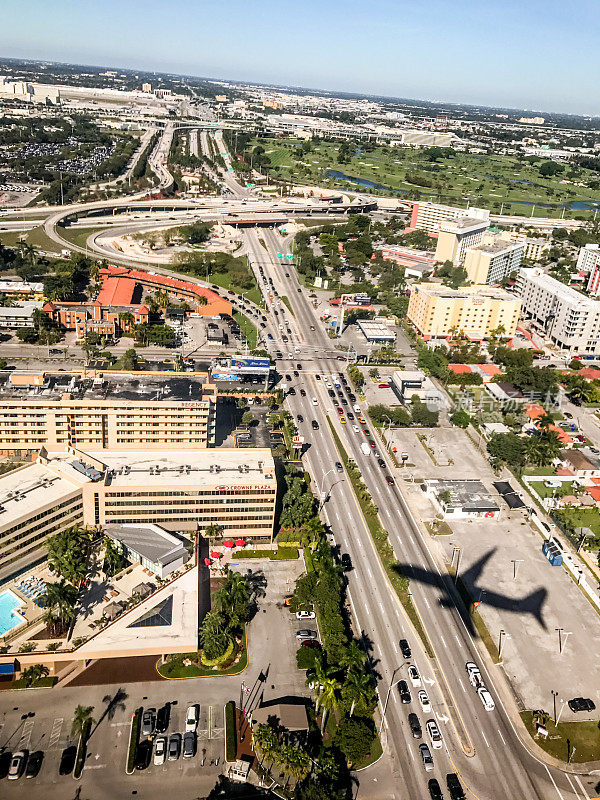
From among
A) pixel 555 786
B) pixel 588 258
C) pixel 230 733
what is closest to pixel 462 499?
pixel 555 786

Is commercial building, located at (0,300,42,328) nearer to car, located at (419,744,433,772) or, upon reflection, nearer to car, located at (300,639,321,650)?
car, located at (300,639,321,650)

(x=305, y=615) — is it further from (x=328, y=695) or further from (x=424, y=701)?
(x=424, y=701)

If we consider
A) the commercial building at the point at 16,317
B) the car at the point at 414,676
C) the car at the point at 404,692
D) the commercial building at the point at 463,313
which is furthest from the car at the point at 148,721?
the commercial building at the point at 463,313

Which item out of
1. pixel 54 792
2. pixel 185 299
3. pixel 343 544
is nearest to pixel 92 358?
pixel 185 299

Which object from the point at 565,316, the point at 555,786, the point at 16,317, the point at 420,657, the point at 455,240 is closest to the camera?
the point at 555,786

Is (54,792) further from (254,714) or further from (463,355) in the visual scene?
(463,355)
